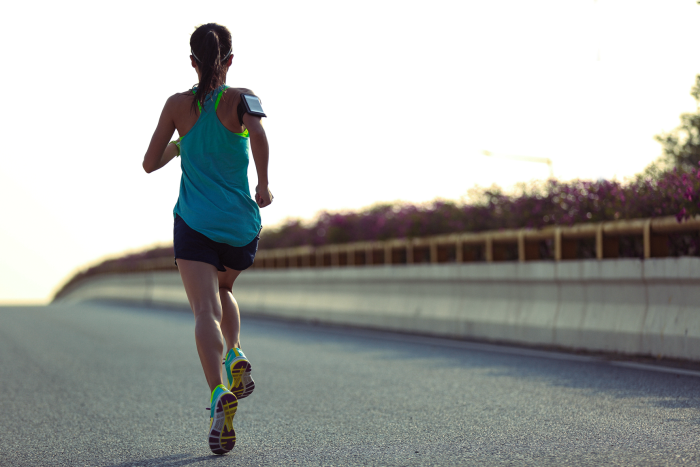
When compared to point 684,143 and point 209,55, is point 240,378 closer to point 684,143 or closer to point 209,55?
point 209,55

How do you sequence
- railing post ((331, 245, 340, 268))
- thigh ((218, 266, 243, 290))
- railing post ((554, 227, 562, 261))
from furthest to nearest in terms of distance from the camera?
railing post ((331, 245, 340, 268)) → railing post ((554, 227, 562, 261)) → thigh ((218, 266, 243, 290))

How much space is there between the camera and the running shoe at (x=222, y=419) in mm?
4668

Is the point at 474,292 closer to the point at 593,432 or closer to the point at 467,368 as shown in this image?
the point at 467,368

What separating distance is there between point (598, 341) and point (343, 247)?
27.3 ft

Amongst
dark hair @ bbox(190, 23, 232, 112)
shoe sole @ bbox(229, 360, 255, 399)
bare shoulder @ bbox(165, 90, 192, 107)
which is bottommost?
shoe sole @ bbox(229, 360, 255, 399)

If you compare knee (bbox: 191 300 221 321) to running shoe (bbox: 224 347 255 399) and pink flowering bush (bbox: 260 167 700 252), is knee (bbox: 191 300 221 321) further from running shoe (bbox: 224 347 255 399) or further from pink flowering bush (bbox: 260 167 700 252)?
pink flowering bush (bbox: 260 167 700 252)

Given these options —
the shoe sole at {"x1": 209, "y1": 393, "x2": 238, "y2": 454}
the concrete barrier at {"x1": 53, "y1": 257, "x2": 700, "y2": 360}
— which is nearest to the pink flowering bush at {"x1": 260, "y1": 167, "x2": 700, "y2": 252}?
the concrete barrier at {"x1": 53, "y1": 257, "x2": 700, "y2": 360}

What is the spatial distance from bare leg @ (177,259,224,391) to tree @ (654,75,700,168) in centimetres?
1477

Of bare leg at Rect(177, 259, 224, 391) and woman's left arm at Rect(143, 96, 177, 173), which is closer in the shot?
bare leg at Rect(177, 259, 224, 391)

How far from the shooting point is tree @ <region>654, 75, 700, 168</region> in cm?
1875

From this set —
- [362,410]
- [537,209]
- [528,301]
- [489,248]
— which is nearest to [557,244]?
[528,301]

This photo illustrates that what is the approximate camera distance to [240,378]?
5.03m

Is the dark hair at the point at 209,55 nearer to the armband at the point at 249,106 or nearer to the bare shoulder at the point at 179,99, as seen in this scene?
the bare shoulder at the point at 179,99

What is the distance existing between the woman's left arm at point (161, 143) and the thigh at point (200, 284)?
1.93 feet
